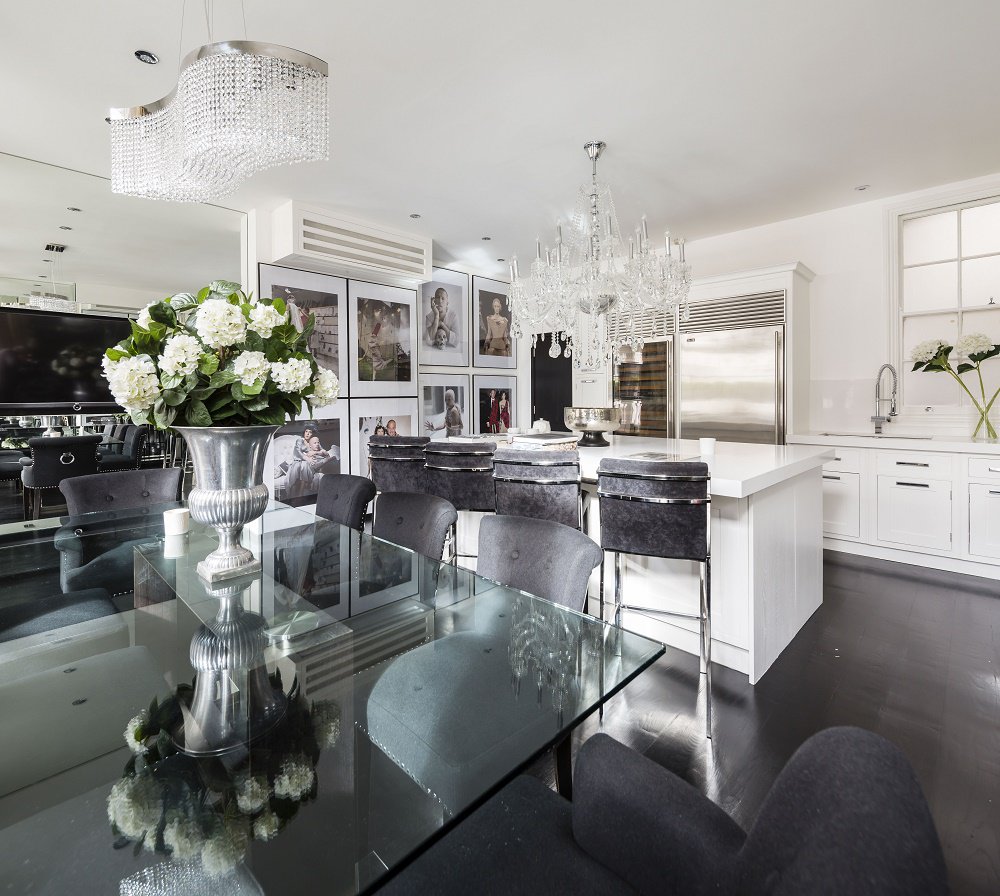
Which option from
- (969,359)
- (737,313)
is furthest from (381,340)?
(969,359)

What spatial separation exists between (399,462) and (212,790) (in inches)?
90.5

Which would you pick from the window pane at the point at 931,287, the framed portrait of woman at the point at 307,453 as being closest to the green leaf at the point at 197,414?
the framed portrait of woman at the point at 307,453

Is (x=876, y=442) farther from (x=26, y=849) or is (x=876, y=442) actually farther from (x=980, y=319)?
(x=26, y=849)

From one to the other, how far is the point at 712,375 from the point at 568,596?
417cm

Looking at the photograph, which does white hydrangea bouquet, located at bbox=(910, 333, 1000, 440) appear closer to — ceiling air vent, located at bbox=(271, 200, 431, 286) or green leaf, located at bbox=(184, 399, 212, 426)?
ceiling air vent, located at bbox=(271, 200, 431, 286)

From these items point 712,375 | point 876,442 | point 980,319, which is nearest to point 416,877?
point 876,442

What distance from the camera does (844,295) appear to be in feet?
15.2

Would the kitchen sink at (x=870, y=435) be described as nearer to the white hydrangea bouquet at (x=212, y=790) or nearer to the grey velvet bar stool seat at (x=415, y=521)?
the grey velvet bar stool seat at (x=415, y=521)

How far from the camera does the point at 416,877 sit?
82 cm

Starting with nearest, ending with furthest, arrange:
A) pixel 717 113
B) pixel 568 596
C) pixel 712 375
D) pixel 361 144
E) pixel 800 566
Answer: pixel 568 596 → pixel 800 566 → pixel 717 113 → pixel 361 144 → pixel 712 375

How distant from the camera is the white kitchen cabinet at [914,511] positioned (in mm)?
3758

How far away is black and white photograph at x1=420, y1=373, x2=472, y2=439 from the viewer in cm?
590

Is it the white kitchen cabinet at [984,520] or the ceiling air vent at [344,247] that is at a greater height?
the ceiling air vent at [344,247]

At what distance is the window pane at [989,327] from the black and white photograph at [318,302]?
5.36 m
